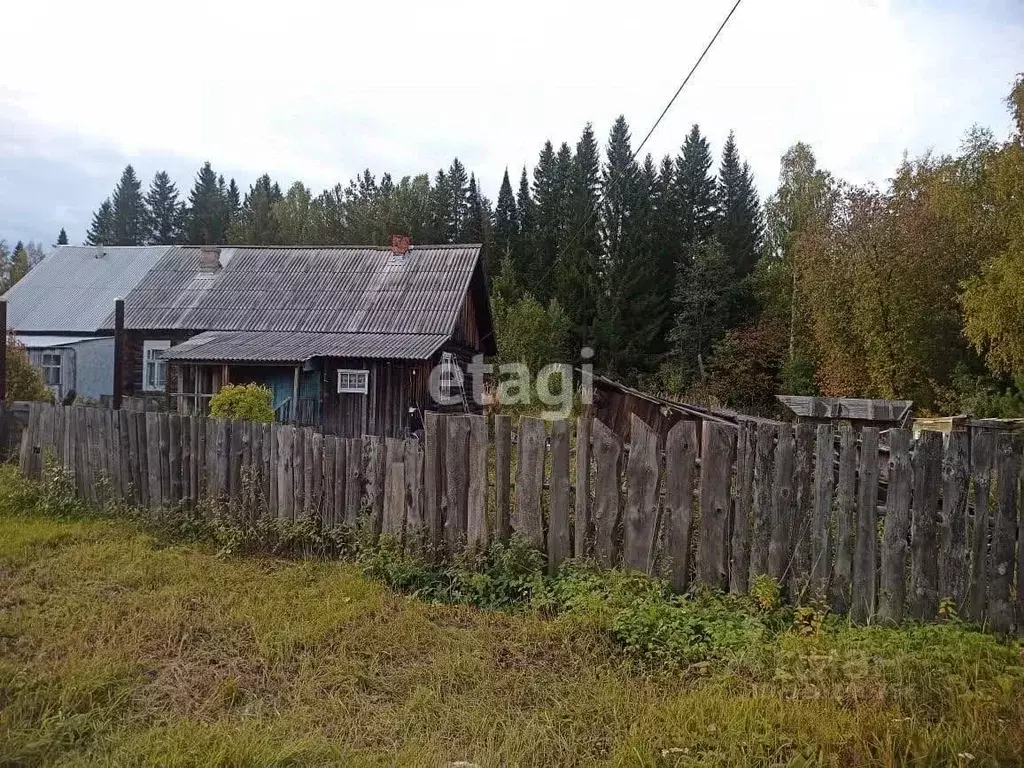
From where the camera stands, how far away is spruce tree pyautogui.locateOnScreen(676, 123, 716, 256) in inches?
1539

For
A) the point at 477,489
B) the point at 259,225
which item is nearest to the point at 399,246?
the point at 477,489

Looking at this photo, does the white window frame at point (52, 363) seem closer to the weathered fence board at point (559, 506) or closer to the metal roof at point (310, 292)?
the metal roof at point (310, 292)

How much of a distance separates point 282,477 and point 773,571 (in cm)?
446

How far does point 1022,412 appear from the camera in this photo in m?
17.6

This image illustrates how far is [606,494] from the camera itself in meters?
4.90

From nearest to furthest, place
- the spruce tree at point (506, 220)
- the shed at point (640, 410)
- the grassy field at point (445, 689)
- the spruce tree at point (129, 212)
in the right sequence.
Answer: the grassy field at point (445, 689) → the shed at point (640, 410) → the spruce tree at point (506, 220) → the spruce tree at point (129, 212)

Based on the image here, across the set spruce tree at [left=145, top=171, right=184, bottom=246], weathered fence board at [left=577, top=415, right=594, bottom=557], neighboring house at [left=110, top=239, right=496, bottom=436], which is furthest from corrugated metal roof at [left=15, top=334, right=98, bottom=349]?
spruce tree at [left=145, top=171, right=184, bottom=246]

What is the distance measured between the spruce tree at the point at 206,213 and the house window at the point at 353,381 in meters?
37.4

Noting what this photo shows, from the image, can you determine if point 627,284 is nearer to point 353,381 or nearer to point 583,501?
point 353,381

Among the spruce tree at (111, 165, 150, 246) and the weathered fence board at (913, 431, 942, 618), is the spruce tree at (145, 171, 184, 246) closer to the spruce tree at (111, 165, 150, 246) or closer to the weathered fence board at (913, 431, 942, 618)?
the spruce tree at (111, 165, 150, 246)

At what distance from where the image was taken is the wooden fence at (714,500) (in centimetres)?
405

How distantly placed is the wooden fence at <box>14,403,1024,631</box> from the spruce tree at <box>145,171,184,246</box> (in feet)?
226

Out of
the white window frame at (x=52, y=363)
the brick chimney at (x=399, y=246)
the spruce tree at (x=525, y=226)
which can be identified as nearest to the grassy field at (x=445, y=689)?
the brick chimney at (x=399, y=246)

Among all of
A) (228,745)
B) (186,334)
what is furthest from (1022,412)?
(186,334)
